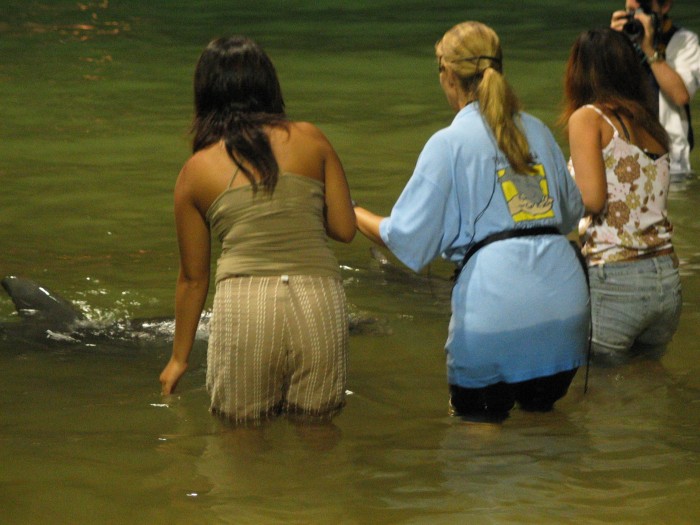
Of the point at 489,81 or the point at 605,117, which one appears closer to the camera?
the point at 489,81

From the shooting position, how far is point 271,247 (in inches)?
168

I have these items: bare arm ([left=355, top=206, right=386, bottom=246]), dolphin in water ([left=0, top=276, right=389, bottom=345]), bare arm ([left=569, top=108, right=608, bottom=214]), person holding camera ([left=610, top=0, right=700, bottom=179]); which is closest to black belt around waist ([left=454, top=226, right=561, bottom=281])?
bare arm ([left=355, top=206, right=386, bottom=246])

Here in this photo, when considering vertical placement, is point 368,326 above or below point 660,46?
below

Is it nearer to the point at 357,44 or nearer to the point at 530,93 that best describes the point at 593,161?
the point at 530,93

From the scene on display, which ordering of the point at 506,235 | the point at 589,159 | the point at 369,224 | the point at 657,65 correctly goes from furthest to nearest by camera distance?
the point at 657,65, the point at 589,159, the point at 369,224, the point at 506,235

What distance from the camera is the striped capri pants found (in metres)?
4.27

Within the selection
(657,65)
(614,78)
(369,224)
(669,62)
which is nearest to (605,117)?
(614,78)

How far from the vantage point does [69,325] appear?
7.38 meters

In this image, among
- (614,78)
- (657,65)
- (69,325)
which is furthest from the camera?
(69,325)

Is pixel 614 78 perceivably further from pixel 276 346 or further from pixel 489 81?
pixel 276 346

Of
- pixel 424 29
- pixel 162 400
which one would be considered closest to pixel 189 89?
pixel 424 29

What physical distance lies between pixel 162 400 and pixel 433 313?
2.18 m

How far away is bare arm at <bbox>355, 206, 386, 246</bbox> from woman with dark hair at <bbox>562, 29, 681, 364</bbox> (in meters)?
0.92

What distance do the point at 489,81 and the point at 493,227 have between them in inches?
19.9
